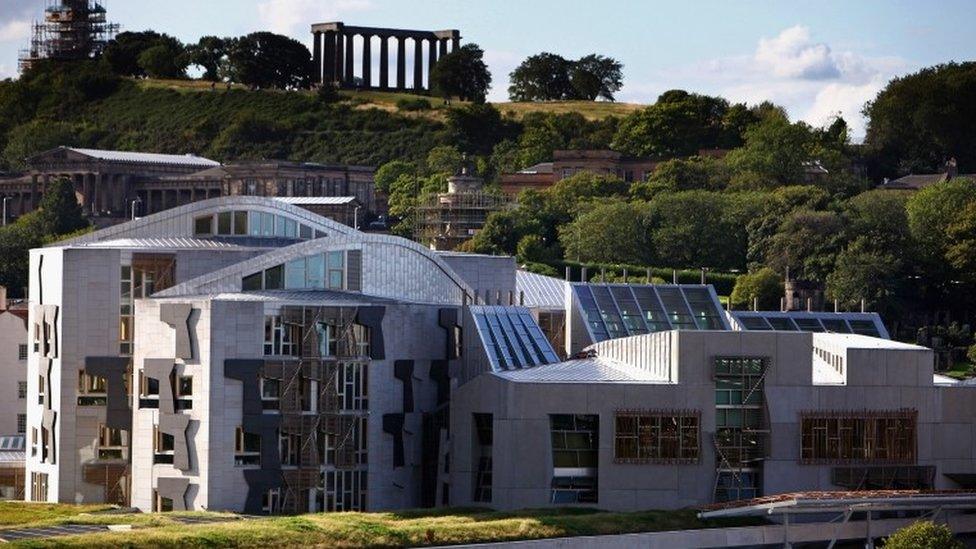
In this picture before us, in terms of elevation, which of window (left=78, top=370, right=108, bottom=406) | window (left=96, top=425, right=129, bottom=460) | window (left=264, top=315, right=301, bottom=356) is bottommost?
window (left=96, top=425, right=129, bottom=460)

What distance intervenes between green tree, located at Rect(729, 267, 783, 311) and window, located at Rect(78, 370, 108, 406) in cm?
7994

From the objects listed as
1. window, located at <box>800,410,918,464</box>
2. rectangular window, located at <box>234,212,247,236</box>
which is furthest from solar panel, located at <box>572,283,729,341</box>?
Result: window, located at <box>800,410,918,464</box>

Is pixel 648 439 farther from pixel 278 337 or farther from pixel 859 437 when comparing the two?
pixel 278 337

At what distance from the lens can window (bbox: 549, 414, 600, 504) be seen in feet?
339

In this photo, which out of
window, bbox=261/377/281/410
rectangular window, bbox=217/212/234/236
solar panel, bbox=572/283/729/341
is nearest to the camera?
window, bbox=261/377/281/410

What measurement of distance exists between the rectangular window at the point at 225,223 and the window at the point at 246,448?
17957 millimetres

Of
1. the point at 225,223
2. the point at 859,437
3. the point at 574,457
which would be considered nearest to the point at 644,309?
the point at 225,223

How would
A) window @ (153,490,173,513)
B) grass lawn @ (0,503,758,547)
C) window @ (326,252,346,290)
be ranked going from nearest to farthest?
grass lawn @ (0,503,758,547) → window @ (153,490,173,513) → window @ (326,252,346,290)

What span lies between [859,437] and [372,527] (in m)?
21.9

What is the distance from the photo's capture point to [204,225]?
120438 millimetres

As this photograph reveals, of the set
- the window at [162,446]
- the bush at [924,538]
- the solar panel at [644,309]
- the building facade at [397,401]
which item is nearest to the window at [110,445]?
the building facade at [397,401]

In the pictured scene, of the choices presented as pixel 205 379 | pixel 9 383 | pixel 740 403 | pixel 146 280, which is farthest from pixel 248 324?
pixel 9 383

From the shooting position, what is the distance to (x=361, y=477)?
107312 mm

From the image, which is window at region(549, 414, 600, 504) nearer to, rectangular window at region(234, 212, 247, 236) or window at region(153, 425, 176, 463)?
window at region(153, 425, 176, 463)
